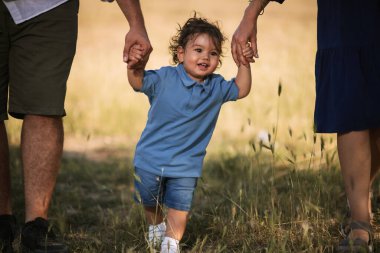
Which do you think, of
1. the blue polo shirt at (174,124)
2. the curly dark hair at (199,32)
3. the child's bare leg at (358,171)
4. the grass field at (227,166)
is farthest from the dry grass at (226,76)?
the child's bare leg at (358,171)

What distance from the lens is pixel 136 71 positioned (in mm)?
3334

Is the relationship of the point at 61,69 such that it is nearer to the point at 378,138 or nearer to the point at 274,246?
the point at 274,246

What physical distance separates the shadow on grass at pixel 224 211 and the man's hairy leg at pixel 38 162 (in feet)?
0.96

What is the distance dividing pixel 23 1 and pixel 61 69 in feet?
1.21

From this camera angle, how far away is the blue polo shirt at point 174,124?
3418 mm

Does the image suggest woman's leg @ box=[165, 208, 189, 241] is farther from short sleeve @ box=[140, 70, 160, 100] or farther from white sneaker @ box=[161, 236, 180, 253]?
short sleeve @ box=[140, 70, 160, 100]

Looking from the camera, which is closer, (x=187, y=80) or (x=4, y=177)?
(x=187, y=80)

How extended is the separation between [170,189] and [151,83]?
52 centimetres

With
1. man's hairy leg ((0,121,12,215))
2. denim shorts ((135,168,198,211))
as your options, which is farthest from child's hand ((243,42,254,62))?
man's hairy leg ((0,121,12,215))

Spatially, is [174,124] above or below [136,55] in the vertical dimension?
below

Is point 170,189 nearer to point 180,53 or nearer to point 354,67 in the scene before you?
point 180,53

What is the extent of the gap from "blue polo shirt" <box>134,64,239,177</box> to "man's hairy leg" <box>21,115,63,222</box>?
43 centimetres

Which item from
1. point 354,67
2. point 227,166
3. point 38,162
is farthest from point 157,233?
point 227,166

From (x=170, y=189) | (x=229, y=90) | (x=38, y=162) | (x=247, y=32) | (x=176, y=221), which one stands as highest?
(x=247, y=32)
